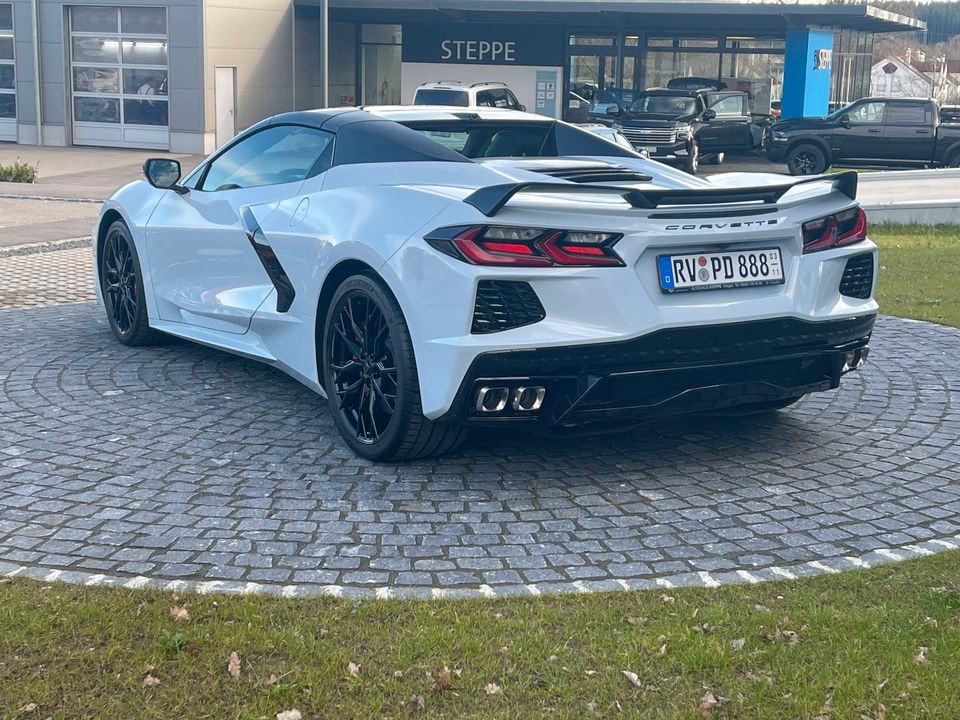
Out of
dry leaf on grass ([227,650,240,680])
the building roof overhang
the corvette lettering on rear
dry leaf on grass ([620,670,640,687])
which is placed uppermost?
the building roof overhang

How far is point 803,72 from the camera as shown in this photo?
35875 mm

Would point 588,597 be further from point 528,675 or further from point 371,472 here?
point 371,472

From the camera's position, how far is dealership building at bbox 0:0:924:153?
31938mm

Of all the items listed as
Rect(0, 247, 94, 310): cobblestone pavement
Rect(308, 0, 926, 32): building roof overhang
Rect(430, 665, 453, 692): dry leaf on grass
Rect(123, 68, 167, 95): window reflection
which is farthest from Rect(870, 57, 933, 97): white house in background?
Rect(430, 665, 453, 692): dry leaf on grass

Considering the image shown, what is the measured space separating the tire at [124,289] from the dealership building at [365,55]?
62.6 ft

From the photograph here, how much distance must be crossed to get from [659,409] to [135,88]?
29.9 metres

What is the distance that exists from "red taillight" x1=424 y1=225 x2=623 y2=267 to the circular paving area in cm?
92

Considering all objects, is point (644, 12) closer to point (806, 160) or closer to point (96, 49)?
point (806, 160)

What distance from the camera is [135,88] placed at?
106ft

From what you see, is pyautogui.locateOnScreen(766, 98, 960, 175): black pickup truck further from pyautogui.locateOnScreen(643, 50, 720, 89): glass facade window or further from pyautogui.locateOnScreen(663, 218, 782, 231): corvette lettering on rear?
pyautogui.locateOnScreen(663, 218, 782, 231): corvette lettering on rear

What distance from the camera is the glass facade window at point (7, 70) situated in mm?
32531

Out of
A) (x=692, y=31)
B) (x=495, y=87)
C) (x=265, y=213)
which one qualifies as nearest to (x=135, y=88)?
(x=495, y=87)

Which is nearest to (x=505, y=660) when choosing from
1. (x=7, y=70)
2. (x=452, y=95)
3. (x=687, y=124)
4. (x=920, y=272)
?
(x=920, y=272)

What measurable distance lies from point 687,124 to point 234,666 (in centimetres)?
2563
